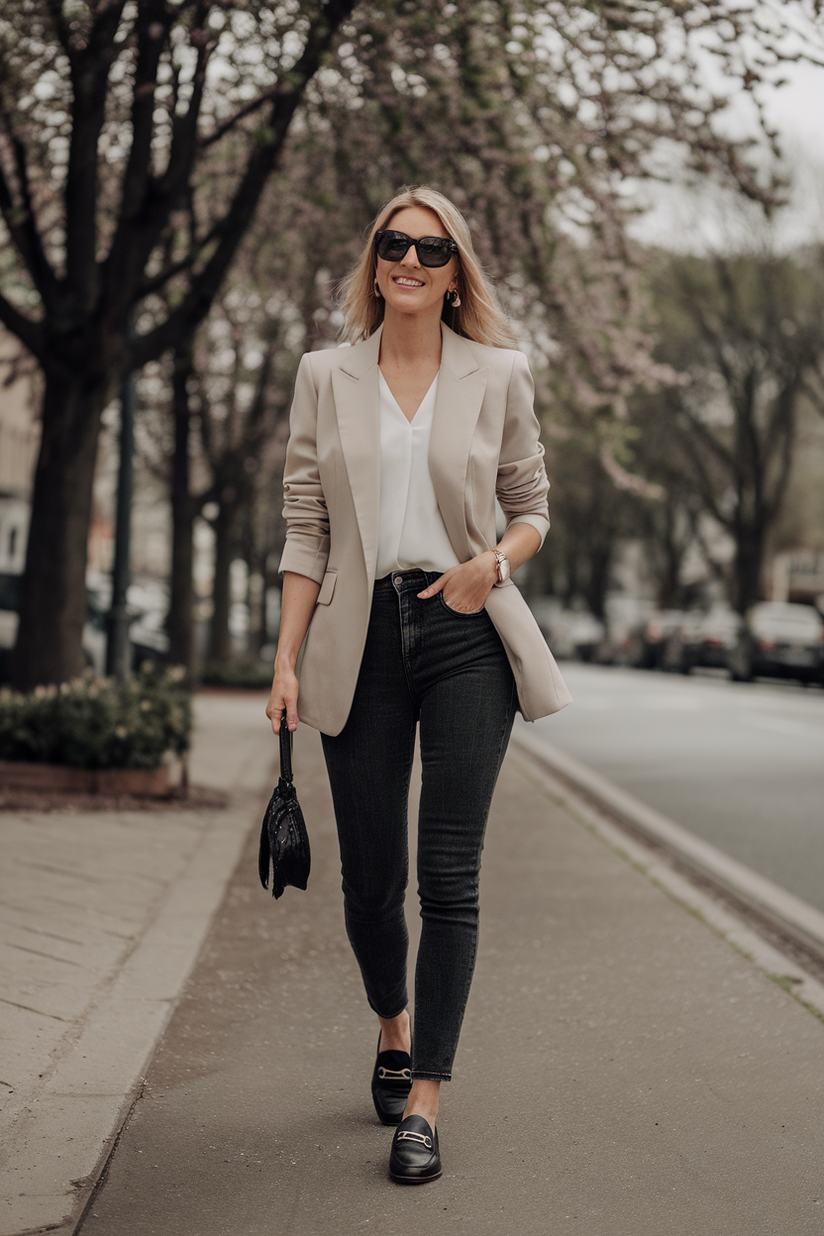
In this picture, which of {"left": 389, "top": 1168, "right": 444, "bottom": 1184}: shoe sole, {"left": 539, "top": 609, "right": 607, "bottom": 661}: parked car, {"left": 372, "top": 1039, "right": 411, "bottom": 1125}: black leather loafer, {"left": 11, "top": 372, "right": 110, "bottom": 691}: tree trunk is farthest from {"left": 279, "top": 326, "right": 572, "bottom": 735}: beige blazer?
{"left": 539, "top": 609, "right": 607, "bottom": 661}: parked car

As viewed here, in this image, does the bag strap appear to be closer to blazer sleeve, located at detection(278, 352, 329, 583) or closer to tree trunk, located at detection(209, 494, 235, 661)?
blazer sleeve, located at detection(278, 352, 329, 583)

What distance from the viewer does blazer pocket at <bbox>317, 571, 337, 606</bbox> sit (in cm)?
338

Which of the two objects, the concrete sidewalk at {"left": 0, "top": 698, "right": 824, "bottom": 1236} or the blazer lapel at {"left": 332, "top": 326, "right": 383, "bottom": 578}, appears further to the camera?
the blazer lapel at {"left": 332, "top": 326, "right": 383, "bottom": 578}

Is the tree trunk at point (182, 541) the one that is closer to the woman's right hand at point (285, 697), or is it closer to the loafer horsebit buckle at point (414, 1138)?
the woman's right hand at point (285, 697)

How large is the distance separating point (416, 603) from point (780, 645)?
90.4 feet

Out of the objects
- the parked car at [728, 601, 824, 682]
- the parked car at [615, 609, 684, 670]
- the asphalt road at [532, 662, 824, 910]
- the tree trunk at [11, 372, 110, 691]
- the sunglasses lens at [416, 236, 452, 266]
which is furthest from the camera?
the parked car at [615, 609, 684, 670]

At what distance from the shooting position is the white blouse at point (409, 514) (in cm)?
334

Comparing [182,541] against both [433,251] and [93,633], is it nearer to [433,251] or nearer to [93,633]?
[93,633]

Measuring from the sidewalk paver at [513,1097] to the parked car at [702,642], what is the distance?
89.1ft

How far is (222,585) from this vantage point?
23391mm

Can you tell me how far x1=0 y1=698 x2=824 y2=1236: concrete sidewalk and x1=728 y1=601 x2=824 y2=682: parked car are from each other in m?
23.7

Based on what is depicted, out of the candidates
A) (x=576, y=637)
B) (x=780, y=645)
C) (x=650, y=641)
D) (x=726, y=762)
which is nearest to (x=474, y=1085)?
(x=726, y=762)

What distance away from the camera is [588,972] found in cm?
520

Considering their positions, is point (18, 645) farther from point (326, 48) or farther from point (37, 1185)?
point (37, 1185)
